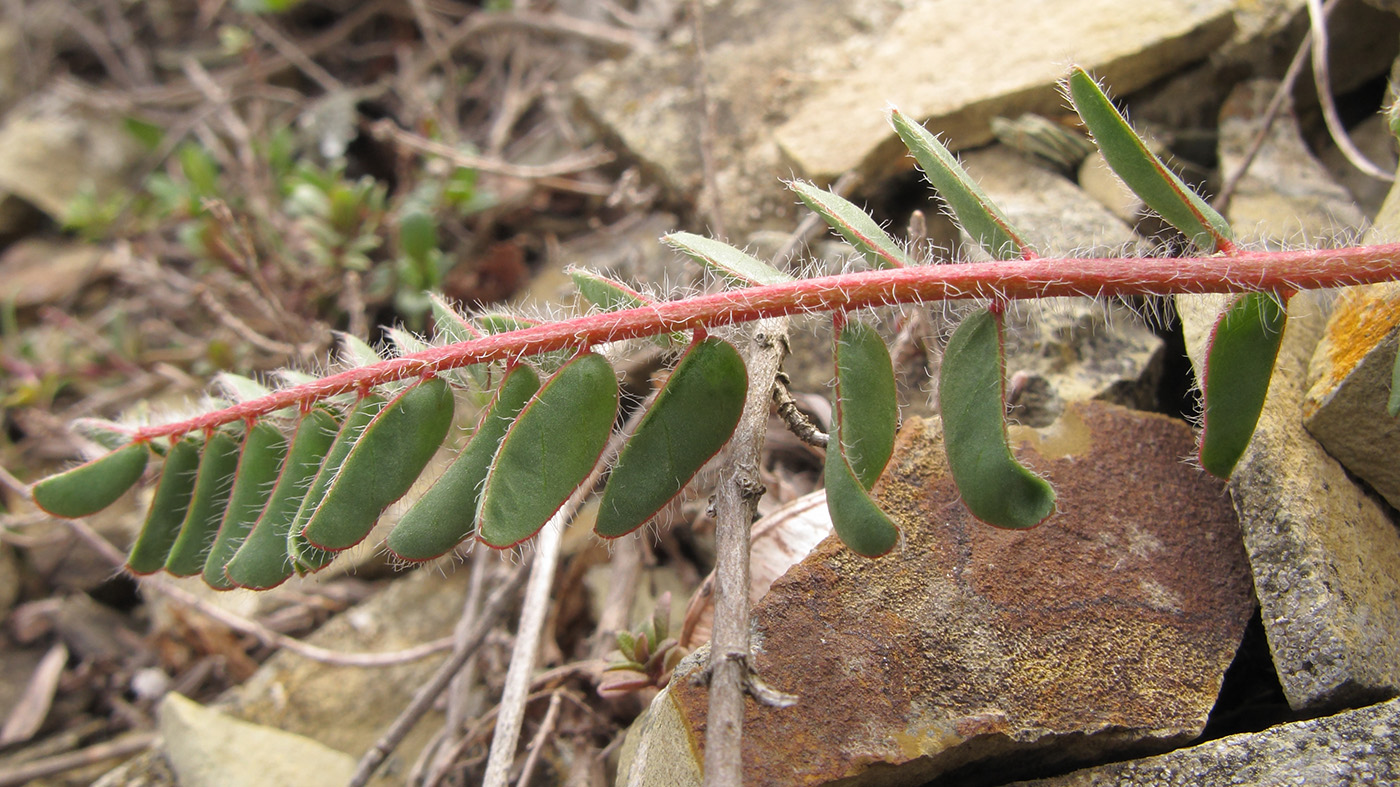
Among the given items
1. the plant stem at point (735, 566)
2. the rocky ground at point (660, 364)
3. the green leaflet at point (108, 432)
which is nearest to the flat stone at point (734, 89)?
the rocky ground at point (660, 364)

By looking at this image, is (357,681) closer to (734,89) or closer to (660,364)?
(660,364)

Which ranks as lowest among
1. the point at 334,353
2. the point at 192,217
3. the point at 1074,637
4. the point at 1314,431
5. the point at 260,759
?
the point at 260,759

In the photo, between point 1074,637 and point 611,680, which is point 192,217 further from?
point 1074,637

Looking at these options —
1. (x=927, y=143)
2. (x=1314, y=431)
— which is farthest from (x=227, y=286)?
(x=1314, y=431)

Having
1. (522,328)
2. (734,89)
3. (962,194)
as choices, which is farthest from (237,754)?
(734,89)

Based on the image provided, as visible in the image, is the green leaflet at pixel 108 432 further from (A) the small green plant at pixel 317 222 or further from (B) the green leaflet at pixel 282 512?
(A) the small green plant at pixel 317 222

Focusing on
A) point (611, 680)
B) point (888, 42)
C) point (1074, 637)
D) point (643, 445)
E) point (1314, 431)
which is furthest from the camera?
point (888, 42)
